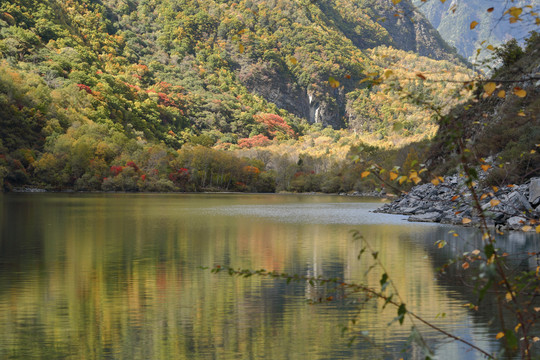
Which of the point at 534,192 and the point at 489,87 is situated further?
the point at 534,192

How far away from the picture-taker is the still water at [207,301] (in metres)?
8.09

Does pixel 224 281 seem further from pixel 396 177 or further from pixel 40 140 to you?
pixel 40 140

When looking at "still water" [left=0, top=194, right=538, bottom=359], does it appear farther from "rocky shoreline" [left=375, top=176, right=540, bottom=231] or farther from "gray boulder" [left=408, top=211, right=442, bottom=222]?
"gray boulder" [left=408, top=211, right=442, bottom=222]

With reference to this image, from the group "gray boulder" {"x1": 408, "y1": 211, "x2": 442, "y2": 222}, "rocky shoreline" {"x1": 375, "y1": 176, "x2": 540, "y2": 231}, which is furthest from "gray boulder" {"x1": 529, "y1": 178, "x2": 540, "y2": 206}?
"gray boulder" {"x1": 408, "y1": 211, "x2": 442, "y2": 222}

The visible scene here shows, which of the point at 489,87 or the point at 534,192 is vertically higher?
the point at 489,87

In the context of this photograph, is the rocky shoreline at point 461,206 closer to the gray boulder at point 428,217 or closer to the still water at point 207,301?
the gray boulder at point 428,217

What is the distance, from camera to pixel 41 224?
28531mm

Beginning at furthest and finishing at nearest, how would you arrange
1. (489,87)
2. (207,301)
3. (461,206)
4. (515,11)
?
(461,206), (207,301), (489,87), (515,11)

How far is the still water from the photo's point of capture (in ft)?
26.6

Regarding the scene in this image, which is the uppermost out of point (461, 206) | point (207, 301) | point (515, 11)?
point (515, 11)

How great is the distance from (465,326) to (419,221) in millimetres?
25696

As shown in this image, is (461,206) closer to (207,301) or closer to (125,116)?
(207,301)

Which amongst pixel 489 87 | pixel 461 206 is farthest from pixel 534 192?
pixel 489 87

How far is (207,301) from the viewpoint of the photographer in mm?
11219
